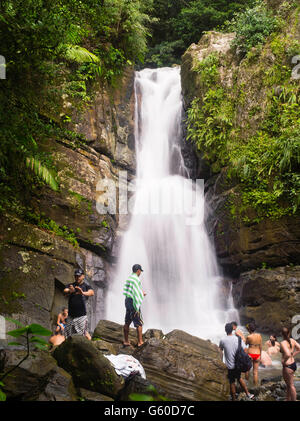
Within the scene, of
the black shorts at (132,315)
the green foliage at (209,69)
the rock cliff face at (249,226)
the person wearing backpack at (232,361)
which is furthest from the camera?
the green foliage at (209,69)

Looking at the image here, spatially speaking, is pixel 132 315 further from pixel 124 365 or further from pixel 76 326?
pixel 124 365

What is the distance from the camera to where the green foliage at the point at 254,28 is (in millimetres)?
12914

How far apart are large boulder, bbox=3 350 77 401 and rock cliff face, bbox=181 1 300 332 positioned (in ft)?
Result: 22.4

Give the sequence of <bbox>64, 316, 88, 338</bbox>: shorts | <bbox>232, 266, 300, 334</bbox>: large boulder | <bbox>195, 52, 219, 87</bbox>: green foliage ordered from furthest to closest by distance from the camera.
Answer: <bbox>195, 52, 219, 87</bbox>: green foliage
<bbox>232, 266, 300, 334</bbox>: large boulder
<bbox>64, 316, 88, 338</bbox>: shorts

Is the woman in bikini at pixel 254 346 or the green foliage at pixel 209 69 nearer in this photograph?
the woman in bikini at pixel 254 346

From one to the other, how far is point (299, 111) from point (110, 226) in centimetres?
698

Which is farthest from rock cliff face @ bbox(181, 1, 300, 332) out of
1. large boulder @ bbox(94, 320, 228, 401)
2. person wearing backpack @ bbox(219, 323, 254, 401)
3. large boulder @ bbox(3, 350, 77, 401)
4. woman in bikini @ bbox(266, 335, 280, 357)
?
large boulder @ bbox(3, 350, 77, 401)

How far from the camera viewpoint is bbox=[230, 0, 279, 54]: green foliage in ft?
42.4

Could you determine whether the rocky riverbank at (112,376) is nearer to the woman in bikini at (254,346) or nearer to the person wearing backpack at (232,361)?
the person wearing backpack at (232,361)

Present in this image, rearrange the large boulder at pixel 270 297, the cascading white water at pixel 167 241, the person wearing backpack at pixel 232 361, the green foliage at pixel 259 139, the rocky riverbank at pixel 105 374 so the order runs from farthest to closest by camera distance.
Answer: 1. the cascading white water at pixel 167 241
2. the green foliage at pixel 259 139
3. the large boulder at pixel 270 297
4. the person wearing backpack at pixel 232 361
5. the rocky riverbank at pixel 105 374

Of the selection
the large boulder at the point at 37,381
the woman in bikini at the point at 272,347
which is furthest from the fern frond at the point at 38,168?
the woman in bikini at the point at 272,347

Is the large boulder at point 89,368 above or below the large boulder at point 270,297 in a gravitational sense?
below

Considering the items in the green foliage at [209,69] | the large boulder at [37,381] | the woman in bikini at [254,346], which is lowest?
the large boulder at [37,381]

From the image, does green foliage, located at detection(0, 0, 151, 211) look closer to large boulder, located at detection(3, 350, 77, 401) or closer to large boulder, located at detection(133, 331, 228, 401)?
large boulder, located at detection(3, 350, 77, 401)
